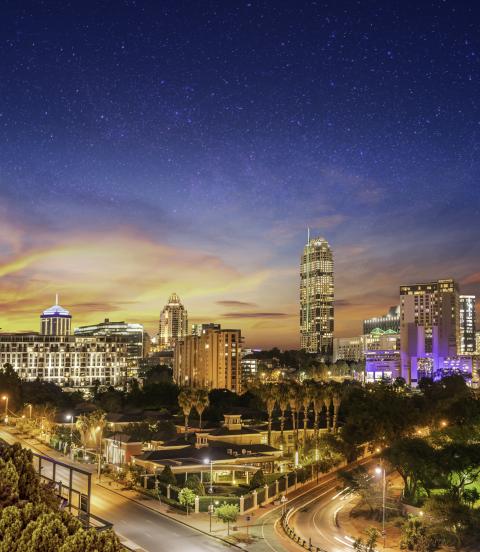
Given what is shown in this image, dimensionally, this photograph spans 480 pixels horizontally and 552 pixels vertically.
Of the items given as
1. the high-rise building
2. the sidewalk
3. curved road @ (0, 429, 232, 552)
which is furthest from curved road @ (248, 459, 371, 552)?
the high-rise building

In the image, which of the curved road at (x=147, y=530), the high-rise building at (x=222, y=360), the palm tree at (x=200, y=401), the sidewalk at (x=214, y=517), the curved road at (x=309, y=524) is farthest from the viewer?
the high-rise building at (x=222, y=360)

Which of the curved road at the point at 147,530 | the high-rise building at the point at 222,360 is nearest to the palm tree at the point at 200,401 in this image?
the curved road at the point at 147,530

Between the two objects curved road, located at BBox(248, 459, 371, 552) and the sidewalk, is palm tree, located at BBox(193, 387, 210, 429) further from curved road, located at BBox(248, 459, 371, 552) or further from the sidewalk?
curved road, located at BBox(248, 459, 371, 552)

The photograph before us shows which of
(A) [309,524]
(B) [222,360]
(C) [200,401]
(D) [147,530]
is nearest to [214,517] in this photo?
(D) [147,530]

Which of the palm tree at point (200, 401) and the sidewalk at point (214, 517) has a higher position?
the palm tree at point (200, 401)

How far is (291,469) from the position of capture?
71562 mm

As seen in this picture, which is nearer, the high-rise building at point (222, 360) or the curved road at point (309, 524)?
the curved road at point (309, 524)

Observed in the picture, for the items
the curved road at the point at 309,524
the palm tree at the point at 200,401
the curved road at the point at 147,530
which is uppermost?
the palm tree at the point at 200,401

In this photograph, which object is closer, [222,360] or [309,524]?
[309,524]

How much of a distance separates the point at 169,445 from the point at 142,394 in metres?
64.3

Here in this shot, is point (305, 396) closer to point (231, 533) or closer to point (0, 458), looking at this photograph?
point (231, 533)

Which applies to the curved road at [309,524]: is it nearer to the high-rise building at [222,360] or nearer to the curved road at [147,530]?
the curved road at [147,530]

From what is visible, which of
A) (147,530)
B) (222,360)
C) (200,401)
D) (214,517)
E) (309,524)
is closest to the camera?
(147,530)

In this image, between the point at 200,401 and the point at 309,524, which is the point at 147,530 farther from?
the point at 200,401
